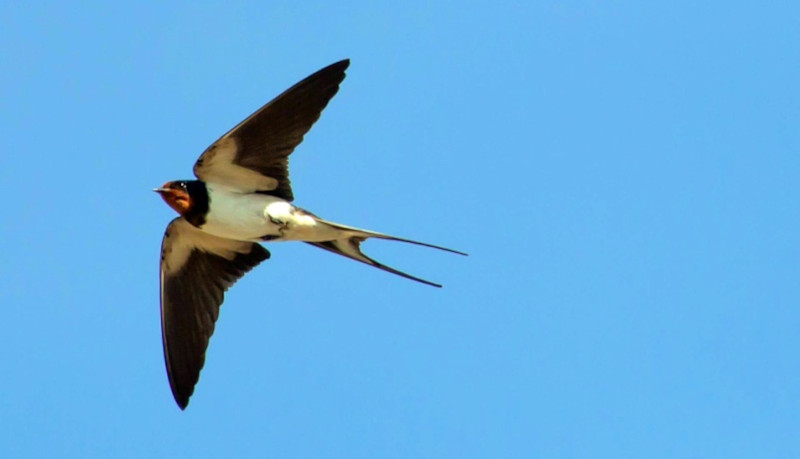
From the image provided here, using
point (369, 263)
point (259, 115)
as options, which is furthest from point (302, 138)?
A: point (369, 263)

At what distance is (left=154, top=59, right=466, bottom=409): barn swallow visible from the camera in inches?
246

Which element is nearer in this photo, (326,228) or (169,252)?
(326,228)

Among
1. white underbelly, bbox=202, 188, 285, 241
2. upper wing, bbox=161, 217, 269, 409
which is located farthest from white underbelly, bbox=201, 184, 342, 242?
upper wing, bbox=161, 217, 269, 409

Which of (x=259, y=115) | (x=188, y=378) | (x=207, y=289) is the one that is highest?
(x=259, y=115)

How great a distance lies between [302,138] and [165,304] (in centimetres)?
111

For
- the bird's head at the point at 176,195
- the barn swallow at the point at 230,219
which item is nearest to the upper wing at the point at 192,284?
the barn swallow at the point at 230,219

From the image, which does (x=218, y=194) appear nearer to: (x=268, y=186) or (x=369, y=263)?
(x=268, y=186)

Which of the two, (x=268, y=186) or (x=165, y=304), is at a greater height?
(x=268, y=186)

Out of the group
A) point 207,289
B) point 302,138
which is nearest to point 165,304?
point 207,289

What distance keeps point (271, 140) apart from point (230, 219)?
0.39 metres

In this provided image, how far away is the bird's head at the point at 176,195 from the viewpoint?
21.0 ft

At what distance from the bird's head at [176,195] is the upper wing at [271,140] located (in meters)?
0.11

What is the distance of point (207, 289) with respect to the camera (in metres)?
6.86

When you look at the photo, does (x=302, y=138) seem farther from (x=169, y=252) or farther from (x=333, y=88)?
(x=169, y=252)
